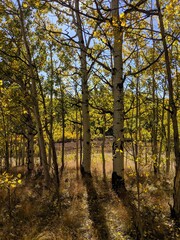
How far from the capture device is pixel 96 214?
5.68 metres

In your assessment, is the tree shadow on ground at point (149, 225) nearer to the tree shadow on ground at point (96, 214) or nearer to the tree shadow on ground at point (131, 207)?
the tree shadow on ground at point (131, 207)

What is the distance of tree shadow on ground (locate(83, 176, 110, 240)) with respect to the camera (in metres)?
4.76

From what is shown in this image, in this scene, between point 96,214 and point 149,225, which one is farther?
point 96,214

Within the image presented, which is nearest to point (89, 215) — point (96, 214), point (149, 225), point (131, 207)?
point (96, 214)

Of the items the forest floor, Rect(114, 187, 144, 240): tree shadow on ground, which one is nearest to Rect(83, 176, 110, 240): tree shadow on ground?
the forest floor

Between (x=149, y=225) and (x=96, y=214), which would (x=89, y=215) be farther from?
(x=149, y=225)

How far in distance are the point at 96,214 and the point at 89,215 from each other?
0.53 feet

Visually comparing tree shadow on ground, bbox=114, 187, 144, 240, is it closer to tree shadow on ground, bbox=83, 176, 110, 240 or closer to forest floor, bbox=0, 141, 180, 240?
forest floor, bbox=0, 141, 180, 240

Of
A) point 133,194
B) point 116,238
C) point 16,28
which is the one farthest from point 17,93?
point 116,238

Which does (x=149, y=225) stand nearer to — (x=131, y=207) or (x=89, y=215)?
(x=131, y=207)

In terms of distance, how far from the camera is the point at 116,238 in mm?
4480

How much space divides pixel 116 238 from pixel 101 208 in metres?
1.52

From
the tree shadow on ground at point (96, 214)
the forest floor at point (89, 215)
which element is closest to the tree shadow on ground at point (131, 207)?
the forest floor at point (89, 215)

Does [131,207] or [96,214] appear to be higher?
[131,207]
